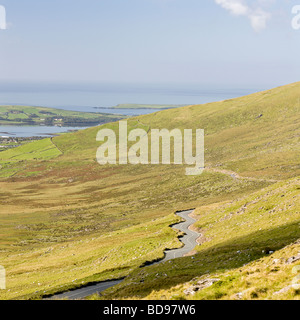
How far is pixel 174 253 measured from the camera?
2264 inches

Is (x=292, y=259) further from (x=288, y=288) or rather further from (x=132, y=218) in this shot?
(x=132, y=218)

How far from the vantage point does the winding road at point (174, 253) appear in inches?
1601

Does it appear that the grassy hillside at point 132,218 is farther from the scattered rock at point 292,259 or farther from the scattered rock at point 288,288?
the scattered rock at point 288,288

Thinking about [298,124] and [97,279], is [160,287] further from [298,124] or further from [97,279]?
[298,124]

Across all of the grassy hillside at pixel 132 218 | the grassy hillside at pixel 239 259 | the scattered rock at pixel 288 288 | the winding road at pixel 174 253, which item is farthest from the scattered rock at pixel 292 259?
the winding road at pixel 174 253

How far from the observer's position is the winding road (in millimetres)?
40659

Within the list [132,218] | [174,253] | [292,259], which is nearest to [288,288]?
[292,259]

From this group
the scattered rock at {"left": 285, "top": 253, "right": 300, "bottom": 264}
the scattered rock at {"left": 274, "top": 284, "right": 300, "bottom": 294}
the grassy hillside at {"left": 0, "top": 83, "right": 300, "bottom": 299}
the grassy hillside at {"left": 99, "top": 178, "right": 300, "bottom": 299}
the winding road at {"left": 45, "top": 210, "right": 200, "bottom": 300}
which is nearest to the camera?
the scattered rock at {"left": 274, "top": 284, "right": 300, "bottom": 294}

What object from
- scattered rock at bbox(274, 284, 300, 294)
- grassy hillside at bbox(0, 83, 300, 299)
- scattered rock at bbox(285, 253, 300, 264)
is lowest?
grassy hillside at bbox(0, 83, 300, 299)

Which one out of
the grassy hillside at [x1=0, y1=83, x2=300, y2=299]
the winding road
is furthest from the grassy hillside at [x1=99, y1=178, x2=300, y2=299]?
the winding road

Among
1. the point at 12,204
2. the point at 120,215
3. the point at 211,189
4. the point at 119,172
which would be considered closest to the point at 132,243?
the point at 120,215

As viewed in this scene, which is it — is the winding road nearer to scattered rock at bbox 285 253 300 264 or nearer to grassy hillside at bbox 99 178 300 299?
grassy hillside at bbox 99 178 300 299

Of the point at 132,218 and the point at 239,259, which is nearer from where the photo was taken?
the point at 239,259

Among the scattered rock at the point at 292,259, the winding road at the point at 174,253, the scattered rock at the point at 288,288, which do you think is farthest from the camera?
the winding road at the point at 174,253
